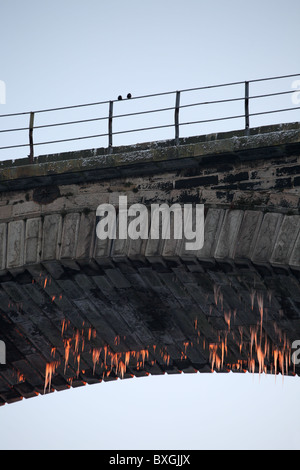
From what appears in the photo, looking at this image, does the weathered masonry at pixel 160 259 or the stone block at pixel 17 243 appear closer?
the weathered masonry at pixel 160 259

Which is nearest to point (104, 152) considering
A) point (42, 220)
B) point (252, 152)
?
point (42, 220)

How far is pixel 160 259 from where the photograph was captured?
17.9 metres

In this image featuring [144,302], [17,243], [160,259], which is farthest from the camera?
[144,302]

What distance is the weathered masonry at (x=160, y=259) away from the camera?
1730 centimetres

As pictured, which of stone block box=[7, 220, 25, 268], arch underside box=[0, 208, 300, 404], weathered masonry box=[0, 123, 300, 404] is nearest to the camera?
weathered masonry box=[0, 123, 300, 404]

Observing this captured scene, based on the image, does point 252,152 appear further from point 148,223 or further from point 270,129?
point 148,223

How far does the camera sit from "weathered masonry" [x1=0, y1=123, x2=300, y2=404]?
56.7 ft

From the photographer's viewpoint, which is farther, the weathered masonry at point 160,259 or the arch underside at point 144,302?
the arch underside at point 144,302

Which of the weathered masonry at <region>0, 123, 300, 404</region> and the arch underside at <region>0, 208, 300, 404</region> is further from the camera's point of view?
the arch underside at <region>0, 208, 300, 404</region>

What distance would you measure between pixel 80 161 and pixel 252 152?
10.2ft

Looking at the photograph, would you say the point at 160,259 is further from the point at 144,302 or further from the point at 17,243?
the point at 17,243

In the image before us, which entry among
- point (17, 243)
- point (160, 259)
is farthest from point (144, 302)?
point (17, 243)

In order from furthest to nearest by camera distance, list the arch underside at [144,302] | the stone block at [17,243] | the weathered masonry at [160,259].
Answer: the stone block at [17,243] → the arch underside at [144,302] → the weathered masonry at [160,259]

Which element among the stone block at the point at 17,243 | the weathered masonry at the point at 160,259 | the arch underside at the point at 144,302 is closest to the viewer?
the weathered masonry at the point at 160,259
